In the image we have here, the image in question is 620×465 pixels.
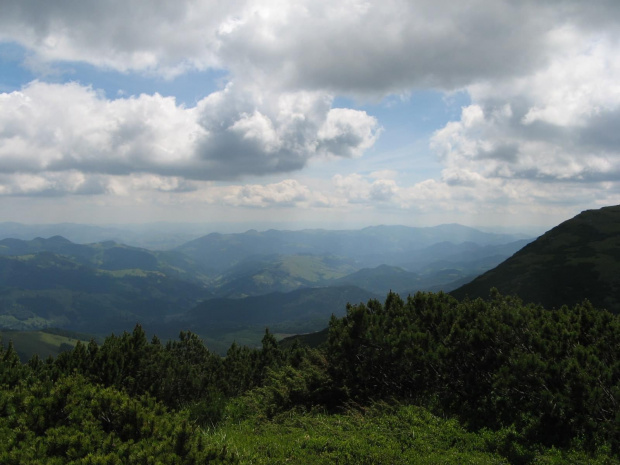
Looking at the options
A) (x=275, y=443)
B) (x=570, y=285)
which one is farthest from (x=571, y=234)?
(x=275, y=443)

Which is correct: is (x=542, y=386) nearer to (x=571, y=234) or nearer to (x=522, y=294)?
(x=522, y=294)

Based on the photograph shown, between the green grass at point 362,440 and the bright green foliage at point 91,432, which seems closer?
the bright green foliage at point 91,432

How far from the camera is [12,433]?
30.0 ft

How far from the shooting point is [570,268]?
13525 centimetres

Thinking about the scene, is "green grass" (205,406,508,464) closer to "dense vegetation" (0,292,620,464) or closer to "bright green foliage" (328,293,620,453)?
"dense vegetation" (0,292,620,464)

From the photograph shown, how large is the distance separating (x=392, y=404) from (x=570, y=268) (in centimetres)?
15432

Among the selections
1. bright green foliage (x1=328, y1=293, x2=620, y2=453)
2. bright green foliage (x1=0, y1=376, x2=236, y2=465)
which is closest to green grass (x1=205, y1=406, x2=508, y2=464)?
bright green foliage (x1=328, y1=293, x2=620, y2=453)

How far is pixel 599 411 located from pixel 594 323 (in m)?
6.65

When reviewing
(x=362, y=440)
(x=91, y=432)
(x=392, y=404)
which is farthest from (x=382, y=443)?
(x=91, y=432)

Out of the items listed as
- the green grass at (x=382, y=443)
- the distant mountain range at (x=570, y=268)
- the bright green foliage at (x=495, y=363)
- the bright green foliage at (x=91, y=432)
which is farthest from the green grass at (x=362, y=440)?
the distant mountain range at (x=570, y=268)

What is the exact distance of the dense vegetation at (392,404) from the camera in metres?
9.38

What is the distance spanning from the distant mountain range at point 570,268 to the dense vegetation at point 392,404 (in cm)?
10735

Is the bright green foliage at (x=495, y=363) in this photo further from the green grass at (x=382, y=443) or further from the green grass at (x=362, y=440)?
the green grass at (x=362, y=440)

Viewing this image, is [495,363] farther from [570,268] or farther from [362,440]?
[570,268]
